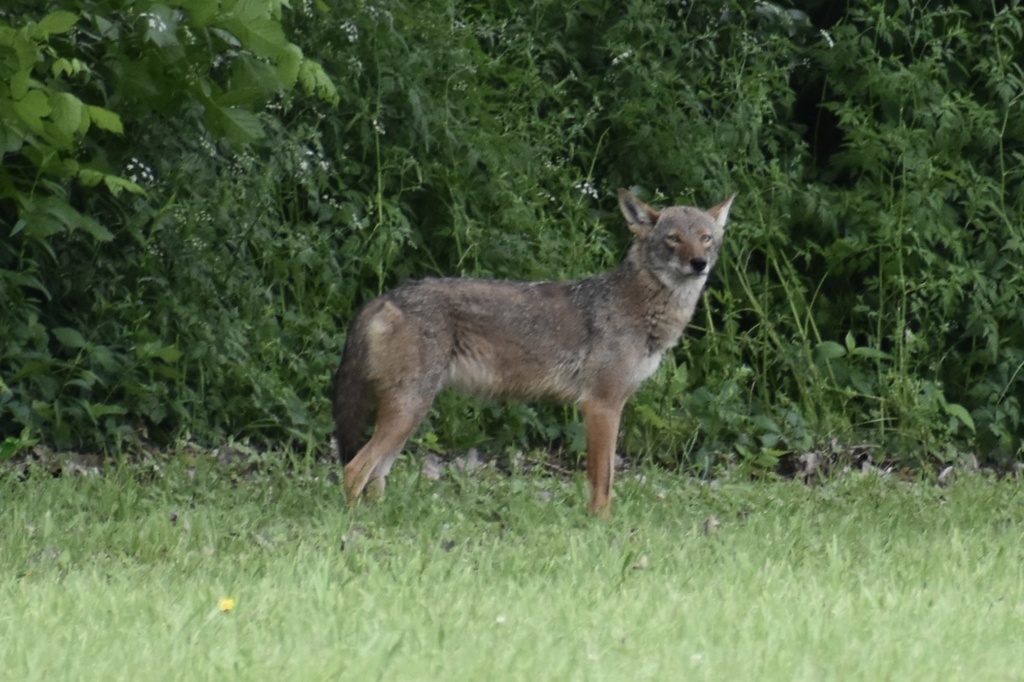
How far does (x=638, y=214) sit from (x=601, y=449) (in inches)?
55.0

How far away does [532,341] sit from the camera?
8.63m

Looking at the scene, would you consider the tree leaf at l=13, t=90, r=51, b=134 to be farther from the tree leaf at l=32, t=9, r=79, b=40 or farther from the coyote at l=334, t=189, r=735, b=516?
the coyote at l=334, t=189, r=735, b=516

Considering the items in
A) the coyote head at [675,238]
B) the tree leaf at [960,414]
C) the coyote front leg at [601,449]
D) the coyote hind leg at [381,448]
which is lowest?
the tree leaf at [960,414]

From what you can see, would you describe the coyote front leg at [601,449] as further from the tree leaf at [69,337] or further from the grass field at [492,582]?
the tree leaf at [69,337]

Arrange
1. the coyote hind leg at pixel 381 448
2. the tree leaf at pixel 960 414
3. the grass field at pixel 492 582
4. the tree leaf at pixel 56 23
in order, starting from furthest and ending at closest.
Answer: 1. the tree leaf at pixel 960 414
2. the coyote hind leg at pixel 381 448
3. the tree leaf at pixel 56 23
4. the grass field at pixel 492 582

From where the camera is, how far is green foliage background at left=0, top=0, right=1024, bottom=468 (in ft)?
31.0

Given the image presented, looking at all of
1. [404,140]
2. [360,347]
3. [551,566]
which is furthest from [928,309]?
[551,566]

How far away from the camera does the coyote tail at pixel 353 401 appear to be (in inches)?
322

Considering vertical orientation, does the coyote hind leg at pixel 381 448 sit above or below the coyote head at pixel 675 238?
below

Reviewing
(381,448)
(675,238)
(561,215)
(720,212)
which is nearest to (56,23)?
(381,448)

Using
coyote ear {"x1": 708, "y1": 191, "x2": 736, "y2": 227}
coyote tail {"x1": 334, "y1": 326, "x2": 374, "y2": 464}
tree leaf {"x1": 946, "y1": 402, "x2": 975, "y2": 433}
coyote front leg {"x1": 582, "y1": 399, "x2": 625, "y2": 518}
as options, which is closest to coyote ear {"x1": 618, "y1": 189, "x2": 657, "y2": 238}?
coyote ear {"x1": 708, "y1": 191, "x2": 736, "y2": 227}

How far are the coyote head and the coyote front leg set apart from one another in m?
0.78

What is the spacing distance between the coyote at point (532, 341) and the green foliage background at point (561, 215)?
3.82 feet

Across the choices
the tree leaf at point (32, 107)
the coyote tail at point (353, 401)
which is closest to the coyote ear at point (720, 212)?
the coyote tail at point (353, 401)
